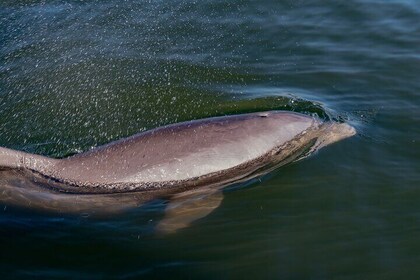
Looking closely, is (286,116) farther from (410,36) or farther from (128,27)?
(128,27)

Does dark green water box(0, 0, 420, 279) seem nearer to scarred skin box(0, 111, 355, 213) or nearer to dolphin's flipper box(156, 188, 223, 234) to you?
dolphin's flipper box(156, 188, 223, 234)

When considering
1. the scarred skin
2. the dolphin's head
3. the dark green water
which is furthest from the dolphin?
the dolphin's head

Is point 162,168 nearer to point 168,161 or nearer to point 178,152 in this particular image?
point 168,161

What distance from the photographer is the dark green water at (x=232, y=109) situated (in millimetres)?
5512

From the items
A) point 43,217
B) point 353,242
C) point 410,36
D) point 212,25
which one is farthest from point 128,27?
point 353,242

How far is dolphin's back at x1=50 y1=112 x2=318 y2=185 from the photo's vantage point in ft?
20.8

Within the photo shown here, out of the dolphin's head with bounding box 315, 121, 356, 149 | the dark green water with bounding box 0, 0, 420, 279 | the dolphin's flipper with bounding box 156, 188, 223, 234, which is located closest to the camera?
the dark green water with bounding box 0, 0, 420, 279

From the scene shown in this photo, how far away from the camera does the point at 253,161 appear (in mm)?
6711

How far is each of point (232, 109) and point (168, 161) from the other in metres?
1.96

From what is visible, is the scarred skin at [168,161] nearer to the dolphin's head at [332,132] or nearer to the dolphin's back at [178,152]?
the dolphin's back at [178,152]

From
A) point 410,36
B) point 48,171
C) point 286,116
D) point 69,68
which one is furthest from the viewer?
point 410,36

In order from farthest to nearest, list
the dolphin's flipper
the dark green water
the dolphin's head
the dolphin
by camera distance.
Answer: the dolphin's head → the dolphin → the dolphin's flipper → the dark green water

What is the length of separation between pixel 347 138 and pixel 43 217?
3357 mm

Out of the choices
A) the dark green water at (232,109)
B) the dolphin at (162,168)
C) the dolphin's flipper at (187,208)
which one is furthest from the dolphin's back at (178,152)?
the dark green water at (232,109)
